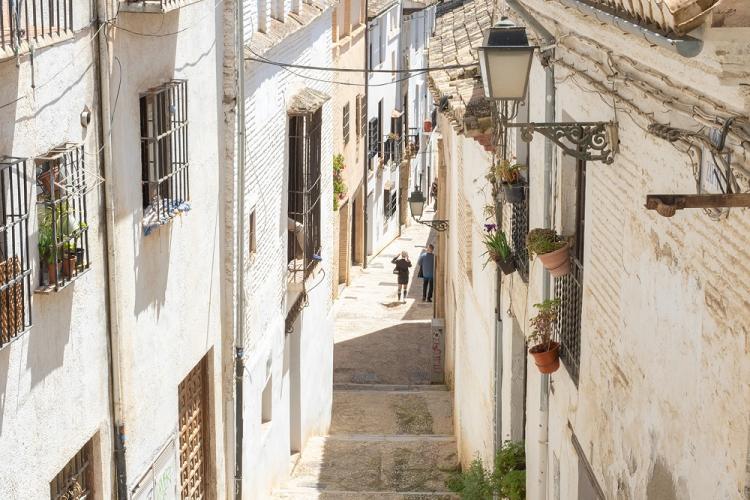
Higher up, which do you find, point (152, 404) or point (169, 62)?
point (169, 62)

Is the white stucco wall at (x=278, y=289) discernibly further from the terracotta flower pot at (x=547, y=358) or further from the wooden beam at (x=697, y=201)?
the wooden beam at (x=697, y=201)

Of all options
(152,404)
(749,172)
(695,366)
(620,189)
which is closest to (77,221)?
(152,404)

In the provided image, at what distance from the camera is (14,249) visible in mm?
7156

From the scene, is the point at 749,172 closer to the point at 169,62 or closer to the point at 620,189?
the point at 620,189

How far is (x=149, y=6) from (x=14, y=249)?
291cm

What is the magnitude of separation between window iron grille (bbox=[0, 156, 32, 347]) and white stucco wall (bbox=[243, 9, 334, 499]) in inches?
223

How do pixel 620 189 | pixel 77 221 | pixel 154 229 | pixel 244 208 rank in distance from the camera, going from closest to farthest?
pixel 620 189 → pixel 77 221 → pixel 154 229 → pixel 244 208

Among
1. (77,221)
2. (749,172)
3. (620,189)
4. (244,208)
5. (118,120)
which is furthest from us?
(244,208)

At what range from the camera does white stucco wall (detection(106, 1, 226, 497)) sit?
9.26 meters

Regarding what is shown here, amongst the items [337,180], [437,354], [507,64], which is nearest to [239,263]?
[507,64]

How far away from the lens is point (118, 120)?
29.7ft

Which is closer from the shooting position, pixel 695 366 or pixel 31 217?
pixel 695 366

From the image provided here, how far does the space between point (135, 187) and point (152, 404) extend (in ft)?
5.82

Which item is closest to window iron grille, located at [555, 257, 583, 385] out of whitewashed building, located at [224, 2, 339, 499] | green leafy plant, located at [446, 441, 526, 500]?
green leafy plant, located at [446, 441, 526, 500]
